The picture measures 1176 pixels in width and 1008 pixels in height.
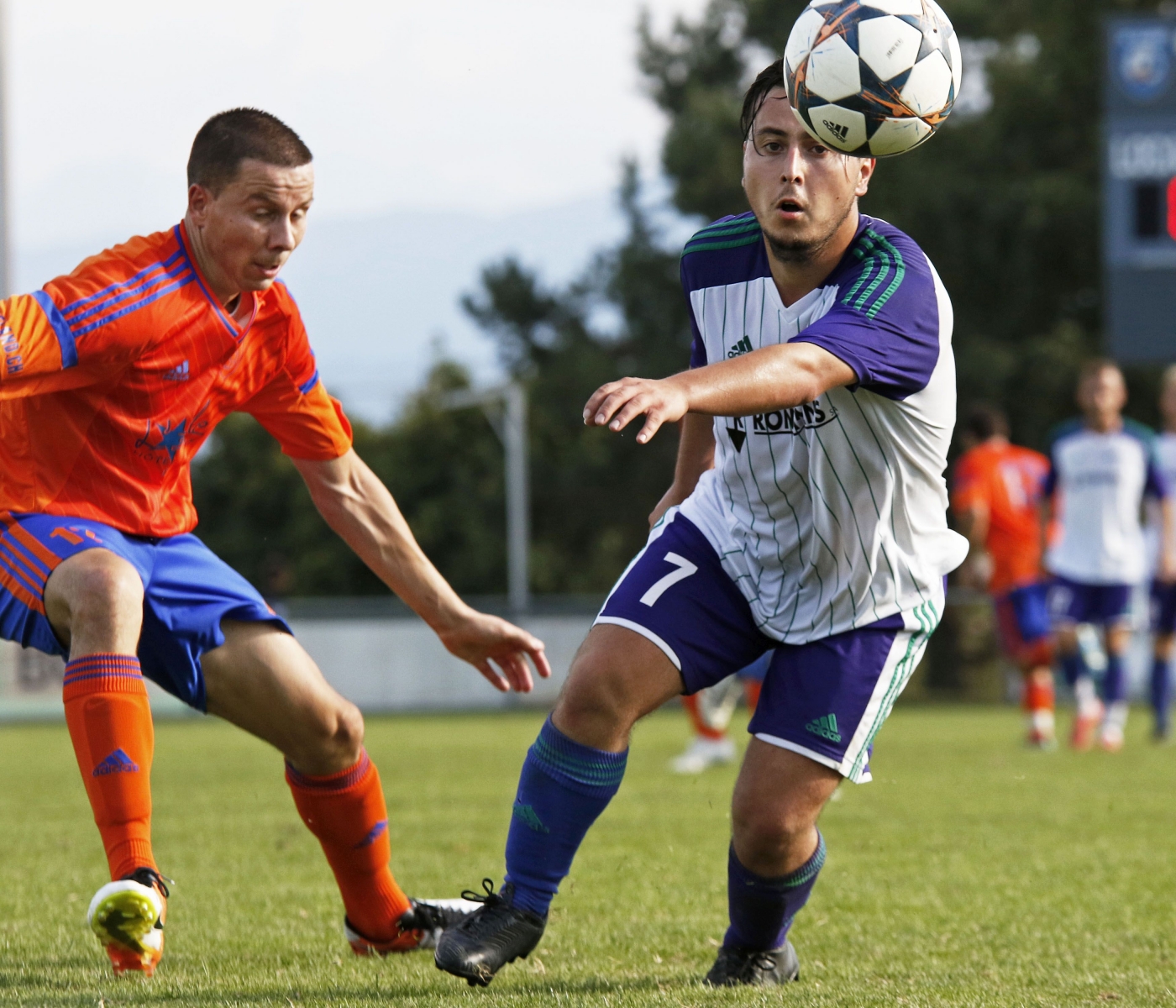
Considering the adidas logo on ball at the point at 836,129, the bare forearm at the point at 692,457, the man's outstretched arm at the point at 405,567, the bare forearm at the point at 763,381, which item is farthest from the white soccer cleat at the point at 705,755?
the bare forearm at the point at 763,381

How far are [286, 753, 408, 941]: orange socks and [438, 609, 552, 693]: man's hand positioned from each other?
0.40m

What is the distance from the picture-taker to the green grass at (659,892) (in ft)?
13.0

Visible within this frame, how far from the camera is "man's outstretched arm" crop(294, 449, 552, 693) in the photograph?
4.52m

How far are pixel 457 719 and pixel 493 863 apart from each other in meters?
12.2

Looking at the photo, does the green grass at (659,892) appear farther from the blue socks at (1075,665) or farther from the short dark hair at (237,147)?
the blue socks at (1075,665)

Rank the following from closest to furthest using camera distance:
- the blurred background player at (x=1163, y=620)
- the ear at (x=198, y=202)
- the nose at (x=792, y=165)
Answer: the nose at (x=792, y=165), the ear at (x=198, y=202), the blurred background player at (x=1163, y=620)

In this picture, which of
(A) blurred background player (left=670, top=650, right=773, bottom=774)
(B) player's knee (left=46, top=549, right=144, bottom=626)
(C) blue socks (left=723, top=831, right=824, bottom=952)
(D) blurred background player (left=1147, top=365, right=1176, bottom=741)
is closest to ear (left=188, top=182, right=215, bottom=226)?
(B) player's knee (left=46, top=549, right=144, bottom=626)

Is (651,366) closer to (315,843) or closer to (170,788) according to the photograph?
(170,788)

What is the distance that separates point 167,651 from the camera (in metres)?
4.26

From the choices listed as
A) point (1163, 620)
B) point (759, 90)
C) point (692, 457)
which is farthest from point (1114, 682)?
point (759, 90)

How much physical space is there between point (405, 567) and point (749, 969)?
142 cm

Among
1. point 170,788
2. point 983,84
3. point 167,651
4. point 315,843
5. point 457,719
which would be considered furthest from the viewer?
point 983,84

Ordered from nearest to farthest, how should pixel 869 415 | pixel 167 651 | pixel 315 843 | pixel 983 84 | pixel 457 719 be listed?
pixel 869 415
pixel 167 651
pixel 315 843
pixel 457 719
pixel 983 84

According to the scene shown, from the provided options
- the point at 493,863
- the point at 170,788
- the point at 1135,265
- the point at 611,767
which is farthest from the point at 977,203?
the point at 611,767
